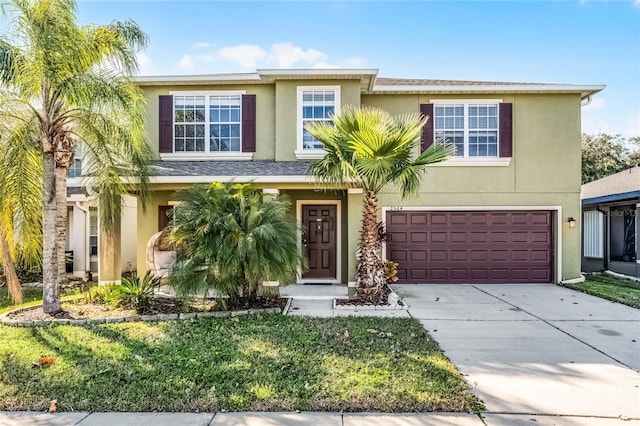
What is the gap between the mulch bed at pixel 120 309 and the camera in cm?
777

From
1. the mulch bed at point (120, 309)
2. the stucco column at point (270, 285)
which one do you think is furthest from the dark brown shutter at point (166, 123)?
the mulch bed at point (120, 309)

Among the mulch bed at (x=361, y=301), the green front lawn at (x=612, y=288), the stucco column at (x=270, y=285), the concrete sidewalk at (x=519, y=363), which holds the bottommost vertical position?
the concrete sidewalk at (x=519, y=363)

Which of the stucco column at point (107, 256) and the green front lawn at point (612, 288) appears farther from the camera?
the stucco column at point (107, 256)

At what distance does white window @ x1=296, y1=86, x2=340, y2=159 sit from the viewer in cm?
1155

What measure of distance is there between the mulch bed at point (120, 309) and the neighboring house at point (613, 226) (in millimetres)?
12214

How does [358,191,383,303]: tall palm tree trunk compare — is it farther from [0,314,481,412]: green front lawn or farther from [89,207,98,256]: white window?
[89,207,98,256]: white window

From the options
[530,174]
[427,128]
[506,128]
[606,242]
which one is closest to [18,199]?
[427,128]

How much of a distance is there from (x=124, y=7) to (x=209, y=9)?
8.77 ft

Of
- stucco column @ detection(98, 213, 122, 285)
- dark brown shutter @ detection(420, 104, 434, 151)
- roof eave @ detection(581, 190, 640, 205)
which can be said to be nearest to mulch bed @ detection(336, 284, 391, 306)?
dark brown shutter @ detection(420, 104, 434, 151)

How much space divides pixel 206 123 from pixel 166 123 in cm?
121

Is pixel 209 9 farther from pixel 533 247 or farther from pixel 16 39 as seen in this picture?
pixel 533 247

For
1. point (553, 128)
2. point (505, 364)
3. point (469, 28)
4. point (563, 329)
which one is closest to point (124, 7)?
point (469, 28)

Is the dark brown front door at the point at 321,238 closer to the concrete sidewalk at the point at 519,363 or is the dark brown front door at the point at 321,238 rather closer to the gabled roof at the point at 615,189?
the concrete sidewalk at the point at 519,363

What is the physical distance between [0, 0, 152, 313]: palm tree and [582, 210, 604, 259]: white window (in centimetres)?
1595
